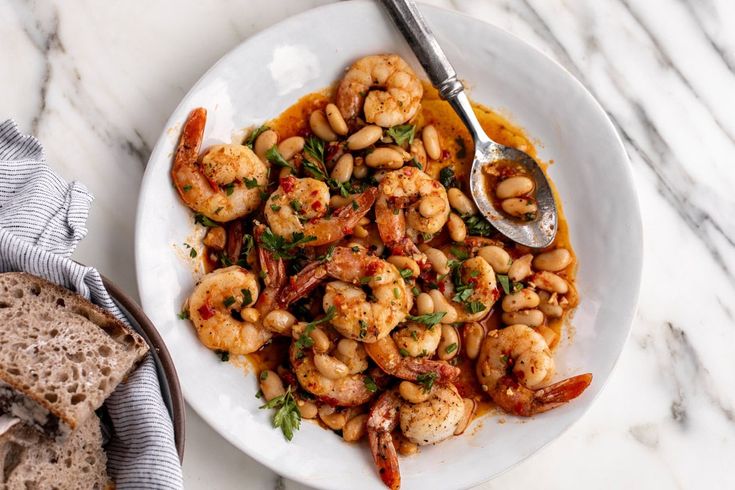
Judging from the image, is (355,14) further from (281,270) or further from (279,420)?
(279,420)

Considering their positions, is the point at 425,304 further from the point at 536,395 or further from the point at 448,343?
the point at 536,395

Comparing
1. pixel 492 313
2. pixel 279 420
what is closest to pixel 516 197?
pixel 492 313

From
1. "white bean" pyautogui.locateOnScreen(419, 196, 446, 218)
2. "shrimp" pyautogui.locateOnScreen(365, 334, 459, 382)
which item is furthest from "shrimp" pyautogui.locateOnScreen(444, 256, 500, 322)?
"white bean" pyautogui.locateOnScreen(419, 196, 446, 218)

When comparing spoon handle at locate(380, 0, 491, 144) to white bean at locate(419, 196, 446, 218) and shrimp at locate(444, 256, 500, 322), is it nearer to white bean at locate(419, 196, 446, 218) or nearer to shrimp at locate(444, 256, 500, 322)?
white bean at locate(419, 196, 446, 218)

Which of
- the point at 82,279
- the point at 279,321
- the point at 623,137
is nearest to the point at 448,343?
the point at 279,321

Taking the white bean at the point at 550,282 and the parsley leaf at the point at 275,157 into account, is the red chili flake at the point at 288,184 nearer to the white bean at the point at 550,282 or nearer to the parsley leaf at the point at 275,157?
the parsley leaf at the point at 275,157

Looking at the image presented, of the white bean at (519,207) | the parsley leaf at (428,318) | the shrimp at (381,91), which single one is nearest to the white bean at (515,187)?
the white bean at (519,207)
